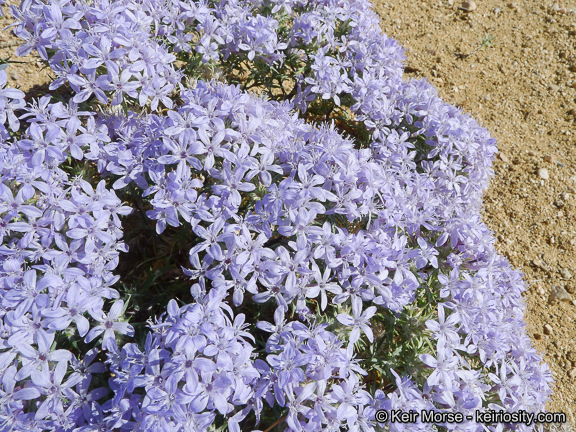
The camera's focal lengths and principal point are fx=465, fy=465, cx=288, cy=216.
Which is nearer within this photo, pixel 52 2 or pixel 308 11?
pixel 52 2

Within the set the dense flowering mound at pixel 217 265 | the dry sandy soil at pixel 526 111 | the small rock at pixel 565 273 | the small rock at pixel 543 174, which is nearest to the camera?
the dense flowering mound at pixel 217 265

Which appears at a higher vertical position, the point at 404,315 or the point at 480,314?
the point at 480,314

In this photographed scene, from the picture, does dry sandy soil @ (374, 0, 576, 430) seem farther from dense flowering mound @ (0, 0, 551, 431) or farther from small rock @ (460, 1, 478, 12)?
dense flowering mound @ (0, 0, 551, 431)

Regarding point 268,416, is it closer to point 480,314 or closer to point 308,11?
point 480,314

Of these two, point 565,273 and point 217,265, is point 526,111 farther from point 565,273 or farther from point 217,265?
point 217,265

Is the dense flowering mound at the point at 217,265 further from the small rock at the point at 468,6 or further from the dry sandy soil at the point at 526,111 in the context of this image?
the small rock at the point at 468,6

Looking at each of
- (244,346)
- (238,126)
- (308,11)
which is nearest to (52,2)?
(238,126)

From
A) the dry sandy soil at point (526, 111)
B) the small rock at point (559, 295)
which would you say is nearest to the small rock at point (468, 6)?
the dry sandy soil at point (526, 111)
